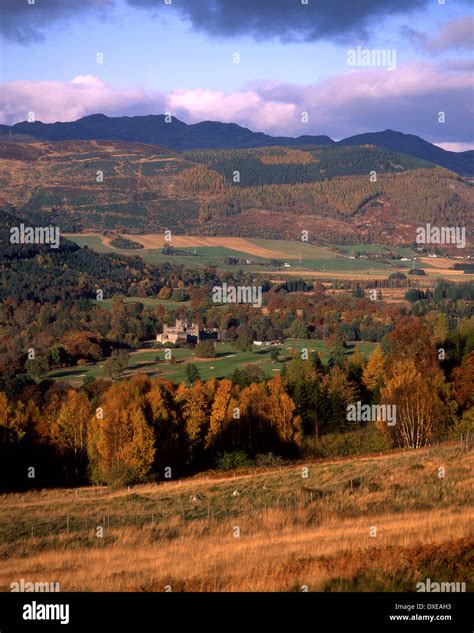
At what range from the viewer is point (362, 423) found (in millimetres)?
49781

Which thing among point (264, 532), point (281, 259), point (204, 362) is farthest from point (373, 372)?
point (281, 259)

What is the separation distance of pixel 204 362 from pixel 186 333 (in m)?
15.9

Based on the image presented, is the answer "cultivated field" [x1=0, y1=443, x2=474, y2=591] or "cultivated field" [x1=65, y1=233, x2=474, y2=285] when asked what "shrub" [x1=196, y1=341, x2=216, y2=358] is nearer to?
"cultivated field" [x1=0, y1=443, x2=474, y2=591]

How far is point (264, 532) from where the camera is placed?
17.5 m

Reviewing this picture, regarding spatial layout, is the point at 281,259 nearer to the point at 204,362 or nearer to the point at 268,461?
the point at 204,362

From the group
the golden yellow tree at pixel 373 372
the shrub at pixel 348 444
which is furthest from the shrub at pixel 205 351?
the shrub at pixel 348 444

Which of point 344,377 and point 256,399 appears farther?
point 344,377

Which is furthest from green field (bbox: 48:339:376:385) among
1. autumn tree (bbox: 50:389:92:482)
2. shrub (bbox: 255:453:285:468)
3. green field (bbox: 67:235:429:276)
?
green field (bbox: 67:235:429:276)

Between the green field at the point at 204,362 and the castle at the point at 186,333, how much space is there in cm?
A: 359

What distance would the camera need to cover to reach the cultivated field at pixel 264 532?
1226 cm

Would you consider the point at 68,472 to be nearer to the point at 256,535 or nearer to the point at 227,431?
the point at 227,431

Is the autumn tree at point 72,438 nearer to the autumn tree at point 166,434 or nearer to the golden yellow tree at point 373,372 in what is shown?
the autumn tree at point 166,434
